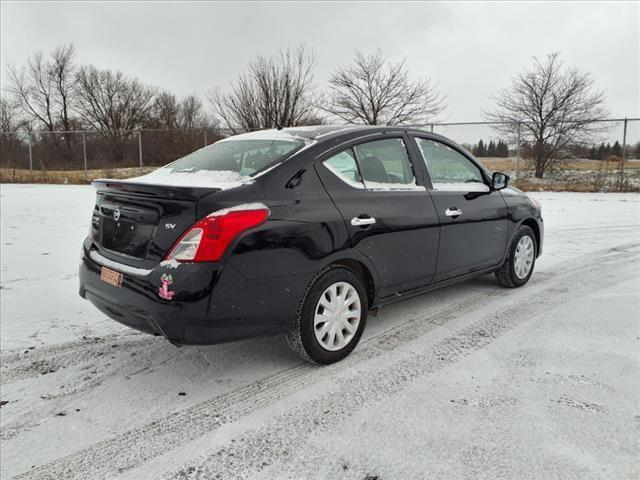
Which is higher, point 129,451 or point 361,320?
point 361,320

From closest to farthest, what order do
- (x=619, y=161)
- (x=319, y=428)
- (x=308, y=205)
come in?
(x=319, y=428)
(x=308, y=205)
(x=619, y=161)

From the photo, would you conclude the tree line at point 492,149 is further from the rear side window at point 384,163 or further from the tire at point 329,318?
the tire at point 329,318

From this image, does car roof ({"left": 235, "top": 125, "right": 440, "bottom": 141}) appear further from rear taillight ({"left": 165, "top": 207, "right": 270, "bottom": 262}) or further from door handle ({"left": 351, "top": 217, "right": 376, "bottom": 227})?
rear taillight ({"left": 165, "top": 207, "right": 270, "bottom": 262})

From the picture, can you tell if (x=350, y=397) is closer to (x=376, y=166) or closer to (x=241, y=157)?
(x=376, y=166)

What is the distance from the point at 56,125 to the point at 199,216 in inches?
2074

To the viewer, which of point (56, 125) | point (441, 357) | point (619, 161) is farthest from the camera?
point (56, 125)

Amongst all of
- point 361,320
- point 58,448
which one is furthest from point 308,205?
point 58,448

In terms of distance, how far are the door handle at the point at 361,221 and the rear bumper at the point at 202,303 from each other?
654 millimetres

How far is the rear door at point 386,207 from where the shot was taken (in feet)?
10.4

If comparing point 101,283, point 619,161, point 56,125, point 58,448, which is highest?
point 56,125

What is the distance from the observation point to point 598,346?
11.0ft

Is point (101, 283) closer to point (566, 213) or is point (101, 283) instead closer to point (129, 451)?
point (129, 451)

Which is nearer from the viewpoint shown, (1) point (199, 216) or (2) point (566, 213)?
(1) point (199, 216)

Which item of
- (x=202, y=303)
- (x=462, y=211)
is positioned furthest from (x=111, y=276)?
(x=462, y=211)
